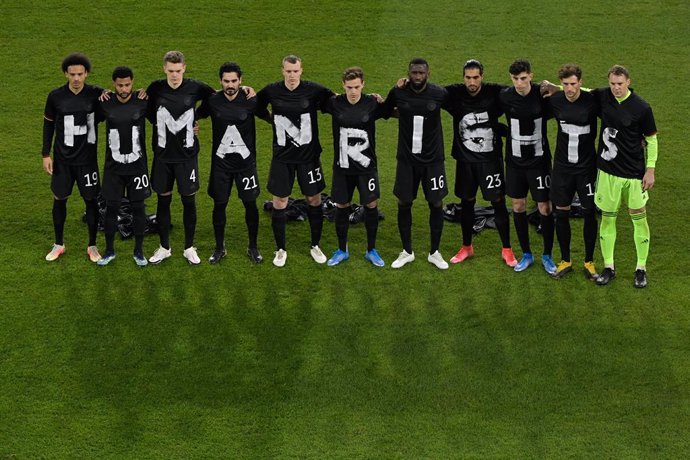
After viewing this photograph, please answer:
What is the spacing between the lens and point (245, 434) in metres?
8.52

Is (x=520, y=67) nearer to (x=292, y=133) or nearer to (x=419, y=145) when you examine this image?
(x=419, y=145)

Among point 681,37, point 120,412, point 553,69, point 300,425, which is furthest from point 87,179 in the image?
point 681,37

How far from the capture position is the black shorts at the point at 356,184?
10.4m

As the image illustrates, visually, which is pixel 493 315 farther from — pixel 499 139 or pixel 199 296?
pixel 199 296

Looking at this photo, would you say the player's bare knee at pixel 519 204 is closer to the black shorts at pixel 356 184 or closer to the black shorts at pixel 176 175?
the black shorts at pixel 356 184

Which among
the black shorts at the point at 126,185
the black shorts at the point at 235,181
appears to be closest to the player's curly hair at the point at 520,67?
the black shorts at the point at 235,181

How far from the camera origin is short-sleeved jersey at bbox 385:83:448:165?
33.3 ft

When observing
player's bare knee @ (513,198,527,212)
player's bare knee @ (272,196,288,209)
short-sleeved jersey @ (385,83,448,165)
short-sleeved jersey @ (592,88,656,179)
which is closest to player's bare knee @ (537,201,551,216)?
player's bare knee @ (513,198,527,212)

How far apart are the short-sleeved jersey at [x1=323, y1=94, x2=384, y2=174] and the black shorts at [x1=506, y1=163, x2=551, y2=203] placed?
1.24 metres

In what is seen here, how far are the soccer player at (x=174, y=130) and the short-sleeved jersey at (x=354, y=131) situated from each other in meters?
1.16

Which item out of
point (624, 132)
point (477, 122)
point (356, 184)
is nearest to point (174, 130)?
point (356, 184)

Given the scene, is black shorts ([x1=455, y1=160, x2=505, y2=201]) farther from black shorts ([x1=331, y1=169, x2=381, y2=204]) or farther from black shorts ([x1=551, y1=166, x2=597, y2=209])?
black shorts ([x1=331, y1=169, x2=381, y2=204])

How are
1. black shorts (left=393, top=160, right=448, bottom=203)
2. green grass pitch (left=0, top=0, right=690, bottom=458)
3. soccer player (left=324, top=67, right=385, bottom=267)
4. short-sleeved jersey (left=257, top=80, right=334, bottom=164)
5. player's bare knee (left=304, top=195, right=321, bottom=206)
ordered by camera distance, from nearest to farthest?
1. green grass pitch (left=0, top=0, right=690, bottom=458)
2. soccer player (left=324, top=67, right=385, bottom=267)
3. short-sleeved jersey (left=257, top=80, right=334, bottom=164)
4. black shorts (left=393, top=160, right=448, bottom=203)
5. player's bare knee (left=304, top=195, right=321, bottom=206)

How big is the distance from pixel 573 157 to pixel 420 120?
4.50 feet
